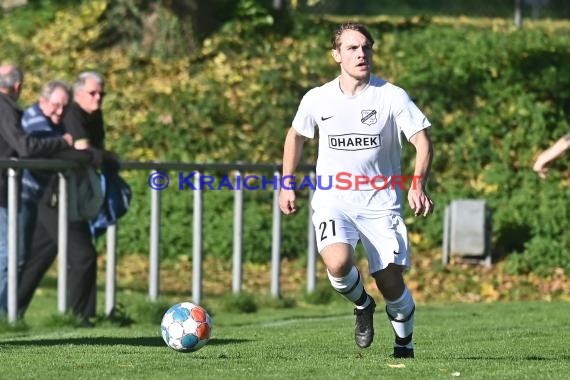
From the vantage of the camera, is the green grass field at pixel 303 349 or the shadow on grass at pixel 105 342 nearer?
the green grass field at pixel 303 349

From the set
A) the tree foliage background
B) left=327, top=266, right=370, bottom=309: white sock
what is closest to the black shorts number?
left=327, top=266, right=370, bottom=309: white sock

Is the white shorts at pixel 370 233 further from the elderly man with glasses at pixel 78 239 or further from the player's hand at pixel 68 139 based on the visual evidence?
the elderly man with glasses at pixel 78 239

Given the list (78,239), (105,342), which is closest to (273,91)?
(78,239)

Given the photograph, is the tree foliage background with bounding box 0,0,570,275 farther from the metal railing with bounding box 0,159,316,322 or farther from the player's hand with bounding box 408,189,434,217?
the player's hand with bounding box 408,189,434,217

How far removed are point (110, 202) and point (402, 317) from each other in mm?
4663

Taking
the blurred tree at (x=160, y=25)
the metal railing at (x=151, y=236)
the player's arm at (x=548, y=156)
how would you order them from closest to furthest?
the player's arm at (x=548, y=156), the metal railing at (x=151, y=236), the blurred tree at (x=160, y=25)

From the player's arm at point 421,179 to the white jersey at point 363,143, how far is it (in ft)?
0.24

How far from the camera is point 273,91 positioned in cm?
2205

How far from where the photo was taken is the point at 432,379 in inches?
314

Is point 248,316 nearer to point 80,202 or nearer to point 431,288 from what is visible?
point 80,202

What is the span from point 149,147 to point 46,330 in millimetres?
9031

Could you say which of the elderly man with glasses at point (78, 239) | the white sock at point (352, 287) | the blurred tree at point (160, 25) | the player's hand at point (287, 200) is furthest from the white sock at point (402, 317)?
the blurred tree at point (160, 25)

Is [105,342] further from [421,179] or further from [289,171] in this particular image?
[421,179]

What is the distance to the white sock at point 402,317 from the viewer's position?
9391 mm
